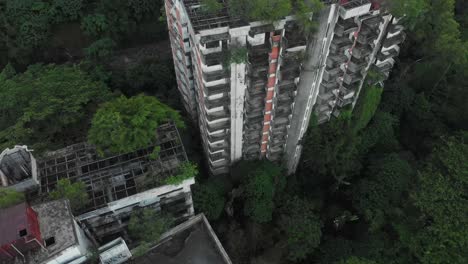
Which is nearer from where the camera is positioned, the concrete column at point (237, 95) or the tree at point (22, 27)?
the concrete column at point (237, 95)

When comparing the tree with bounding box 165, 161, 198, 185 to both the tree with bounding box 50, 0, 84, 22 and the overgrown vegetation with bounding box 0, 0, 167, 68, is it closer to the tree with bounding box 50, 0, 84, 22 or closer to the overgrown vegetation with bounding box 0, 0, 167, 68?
the overgrown vegetation with bounding box 0, 0, 167, 68

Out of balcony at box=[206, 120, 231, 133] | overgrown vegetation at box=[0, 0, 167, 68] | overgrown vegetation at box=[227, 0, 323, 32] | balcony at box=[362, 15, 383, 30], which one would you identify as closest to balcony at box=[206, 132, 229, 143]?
balcony at box=[206, 120, 231, 133]

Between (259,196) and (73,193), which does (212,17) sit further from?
(259,196)

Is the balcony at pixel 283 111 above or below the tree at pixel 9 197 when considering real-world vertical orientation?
above

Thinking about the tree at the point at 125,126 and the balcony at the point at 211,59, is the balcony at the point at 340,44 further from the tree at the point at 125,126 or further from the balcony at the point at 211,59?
the tree at the point at 125,126

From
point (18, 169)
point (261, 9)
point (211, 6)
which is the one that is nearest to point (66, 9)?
point (18, 169)

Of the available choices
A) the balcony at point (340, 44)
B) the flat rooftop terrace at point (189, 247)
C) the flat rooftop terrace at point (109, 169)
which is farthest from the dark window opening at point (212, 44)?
the flat rooftop terrace at point (189, 247)
